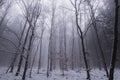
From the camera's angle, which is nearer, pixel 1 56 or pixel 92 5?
pixel 92 5

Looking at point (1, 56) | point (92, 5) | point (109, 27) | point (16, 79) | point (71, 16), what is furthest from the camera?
point (1, 56)

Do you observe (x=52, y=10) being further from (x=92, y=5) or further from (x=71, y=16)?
(x=92, y=5)

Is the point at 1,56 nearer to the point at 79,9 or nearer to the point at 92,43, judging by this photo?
the point at 92,43

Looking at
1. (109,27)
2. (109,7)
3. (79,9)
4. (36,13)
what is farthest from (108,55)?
(36,13)

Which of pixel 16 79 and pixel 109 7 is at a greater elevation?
pixel 109 7

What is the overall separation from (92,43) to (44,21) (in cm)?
1288

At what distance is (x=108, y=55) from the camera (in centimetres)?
2020

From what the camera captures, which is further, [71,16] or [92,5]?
[71,16]

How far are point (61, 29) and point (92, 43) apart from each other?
8.84 meters

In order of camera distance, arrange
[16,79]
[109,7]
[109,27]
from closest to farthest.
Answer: [16,79], [109,27], [109,7]

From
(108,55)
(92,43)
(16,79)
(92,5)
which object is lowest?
(16,79)

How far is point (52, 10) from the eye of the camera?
67.8 ft

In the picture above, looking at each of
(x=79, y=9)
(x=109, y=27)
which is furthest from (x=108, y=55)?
(x=79, y=9)

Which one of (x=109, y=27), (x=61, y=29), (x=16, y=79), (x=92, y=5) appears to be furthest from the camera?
(x=61, y=29)
